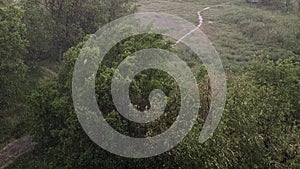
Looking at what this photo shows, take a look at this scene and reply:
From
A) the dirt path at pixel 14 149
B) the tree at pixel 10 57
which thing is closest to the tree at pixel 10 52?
the tree at pixel 10 57

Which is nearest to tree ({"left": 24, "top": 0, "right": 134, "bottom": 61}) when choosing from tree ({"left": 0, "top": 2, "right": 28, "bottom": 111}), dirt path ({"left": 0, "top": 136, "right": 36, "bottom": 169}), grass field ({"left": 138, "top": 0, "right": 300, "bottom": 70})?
tree ({"left": 0, "top": 2, "right": 28, "bottom": 111})

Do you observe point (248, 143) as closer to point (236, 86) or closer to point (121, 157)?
point (236, 86)

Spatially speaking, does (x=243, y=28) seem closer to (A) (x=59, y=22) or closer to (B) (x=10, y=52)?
(A) (x=59, y=22)

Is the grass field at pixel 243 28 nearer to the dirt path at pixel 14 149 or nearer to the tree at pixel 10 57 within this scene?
the tree at pixel 10 57

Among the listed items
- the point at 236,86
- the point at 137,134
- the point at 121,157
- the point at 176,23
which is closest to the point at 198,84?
the point at 236,86

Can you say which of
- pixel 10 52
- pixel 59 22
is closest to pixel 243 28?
pixel 59 22
